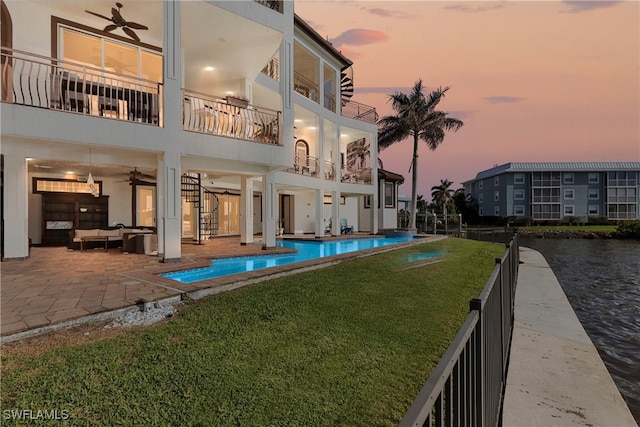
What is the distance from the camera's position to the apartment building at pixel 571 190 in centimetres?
4438

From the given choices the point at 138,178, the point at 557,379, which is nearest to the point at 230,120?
the point at 138,178

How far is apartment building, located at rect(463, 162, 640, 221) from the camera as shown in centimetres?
4438

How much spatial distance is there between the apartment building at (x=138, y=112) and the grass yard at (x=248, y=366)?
4.91 meters

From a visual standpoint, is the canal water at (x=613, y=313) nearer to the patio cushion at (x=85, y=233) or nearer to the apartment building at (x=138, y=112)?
the apartment building at (x=138, y=112)

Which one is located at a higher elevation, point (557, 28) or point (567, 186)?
point (557, 28)

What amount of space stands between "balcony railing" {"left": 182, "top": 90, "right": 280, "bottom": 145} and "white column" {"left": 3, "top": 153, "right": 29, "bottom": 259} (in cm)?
429

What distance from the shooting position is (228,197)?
18391mm

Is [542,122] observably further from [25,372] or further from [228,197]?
[25,372]

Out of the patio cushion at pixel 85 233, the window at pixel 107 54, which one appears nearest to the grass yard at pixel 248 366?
Answer: the patio cushion at pixel 85 233

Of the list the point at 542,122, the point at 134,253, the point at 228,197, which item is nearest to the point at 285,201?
the point at 228,197

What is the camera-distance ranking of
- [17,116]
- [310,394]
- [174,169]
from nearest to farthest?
[310,394] → [17,116] → [174,169]

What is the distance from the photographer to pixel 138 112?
9.25m

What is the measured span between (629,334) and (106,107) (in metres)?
13.5

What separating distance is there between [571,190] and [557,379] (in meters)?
53.3
